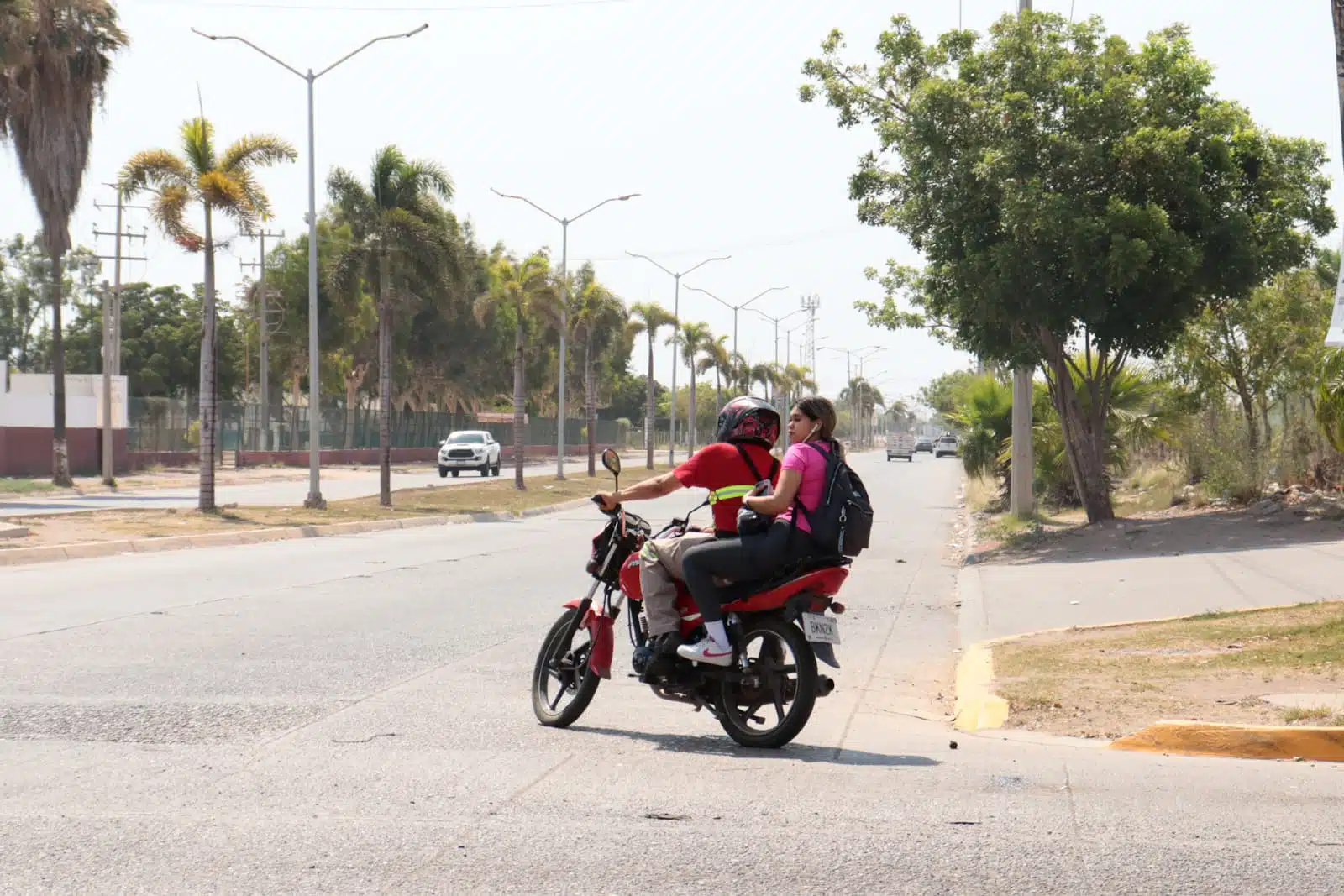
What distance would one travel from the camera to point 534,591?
55.0 feet

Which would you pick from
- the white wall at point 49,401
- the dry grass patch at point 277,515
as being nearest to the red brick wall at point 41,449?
the white wall at point 49,401

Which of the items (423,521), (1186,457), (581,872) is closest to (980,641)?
(581,872)

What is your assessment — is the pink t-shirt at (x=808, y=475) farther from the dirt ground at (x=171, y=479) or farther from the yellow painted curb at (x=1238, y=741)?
the dirt ground at (x=171, y=479)

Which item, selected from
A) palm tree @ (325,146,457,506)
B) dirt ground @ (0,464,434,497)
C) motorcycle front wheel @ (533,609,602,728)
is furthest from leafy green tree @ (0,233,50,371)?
motorcycle front wheel @ (533,609,602,728)

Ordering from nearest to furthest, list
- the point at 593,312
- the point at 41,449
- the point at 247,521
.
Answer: the point at 247,521, the point at 41,449, the point at 593,312

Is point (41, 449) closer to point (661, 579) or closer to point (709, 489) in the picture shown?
point (661, 579)

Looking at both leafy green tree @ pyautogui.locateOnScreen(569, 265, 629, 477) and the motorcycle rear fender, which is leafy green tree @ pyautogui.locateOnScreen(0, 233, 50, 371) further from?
the motorcycle rear fender

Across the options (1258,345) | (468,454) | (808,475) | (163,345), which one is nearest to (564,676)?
(808,475)

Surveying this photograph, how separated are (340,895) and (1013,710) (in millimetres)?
5053

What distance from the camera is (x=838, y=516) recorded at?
24.9 feet

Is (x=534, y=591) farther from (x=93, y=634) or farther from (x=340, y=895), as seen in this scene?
(x=340, y=895)

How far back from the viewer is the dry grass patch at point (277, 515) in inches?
971

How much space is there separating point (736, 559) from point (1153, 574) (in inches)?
405

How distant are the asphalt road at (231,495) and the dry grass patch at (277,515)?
144cm
